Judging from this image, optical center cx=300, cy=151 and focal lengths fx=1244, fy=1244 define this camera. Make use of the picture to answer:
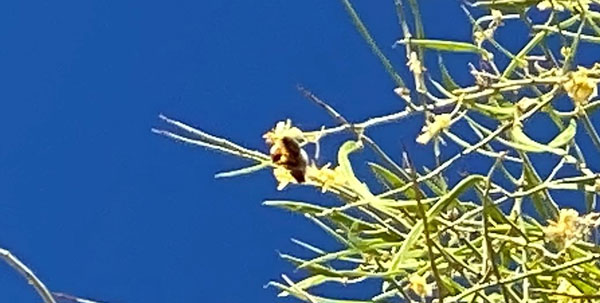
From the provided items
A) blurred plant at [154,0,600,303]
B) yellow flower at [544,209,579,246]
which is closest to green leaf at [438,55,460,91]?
blurred plant at [154,0,600,303]

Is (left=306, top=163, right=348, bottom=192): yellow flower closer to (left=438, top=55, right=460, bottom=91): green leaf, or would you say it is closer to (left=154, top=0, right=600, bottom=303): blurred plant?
(left=154, top=0, right=600, bottom=303): blurred plant

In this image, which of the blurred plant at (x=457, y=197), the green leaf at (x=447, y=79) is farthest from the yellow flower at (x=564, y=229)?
the green leaf at (x=447, y=79)

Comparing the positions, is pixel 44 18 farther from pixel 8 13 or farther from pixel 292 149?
pixel 292 149

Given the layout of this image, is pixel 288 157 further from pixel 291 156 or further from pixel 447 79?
pixel 447 79

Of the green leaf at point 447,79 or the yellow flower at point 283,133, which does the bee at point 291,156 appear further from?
the green leaf at point 447,79

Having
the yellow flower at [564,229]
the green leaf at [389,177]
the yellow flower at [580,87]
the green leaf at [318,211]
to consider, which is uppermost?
the green leaf at [389,177]

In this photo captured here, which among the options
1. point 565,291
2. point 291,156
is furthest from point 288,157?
point 565,291
